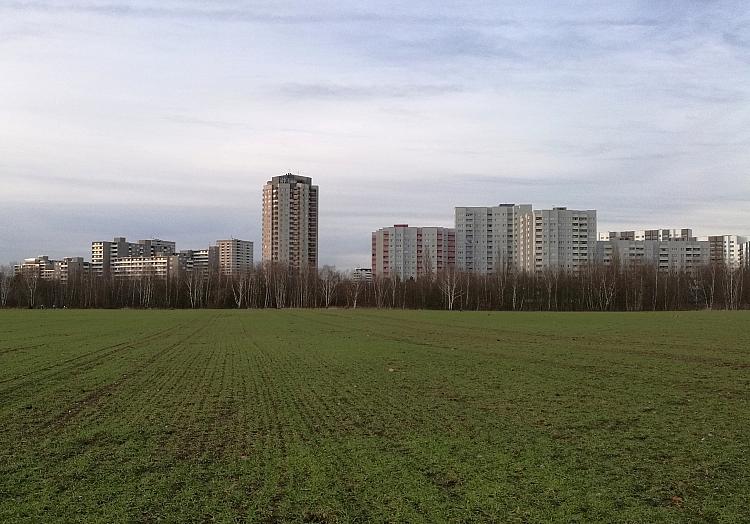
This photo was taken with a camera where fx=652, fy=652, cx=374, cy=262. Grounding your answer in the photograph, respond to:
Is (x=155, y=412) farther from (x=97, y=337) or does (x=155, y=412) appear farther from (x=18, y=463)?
(x=97, y=337)

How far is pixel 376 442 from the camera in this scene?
1070cm

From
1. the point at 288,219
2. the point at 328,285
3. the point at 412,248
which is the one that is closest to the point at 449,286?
the point at 328,285

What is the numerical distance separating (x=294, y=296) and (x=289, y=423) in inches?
4829

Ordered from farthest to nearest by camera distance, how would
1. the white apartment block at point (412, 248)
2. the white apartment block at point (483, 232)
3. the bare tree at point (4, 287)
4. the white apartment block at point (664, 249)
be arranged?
the white apartment block at point (483, 232)
the white apartment block at point (412, 248)
the white apartment block at point (664, 249)
the bare tree at point (4, 287)

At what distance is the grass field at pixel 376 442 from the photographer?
24.5 ft

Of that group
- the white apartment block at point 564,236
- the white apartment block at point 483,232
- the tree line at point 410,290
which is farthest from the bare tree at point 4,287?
the white apartment block at point 564,236

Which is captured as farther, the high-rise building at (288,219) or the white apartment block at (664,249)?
the high-rise building at (288,219)

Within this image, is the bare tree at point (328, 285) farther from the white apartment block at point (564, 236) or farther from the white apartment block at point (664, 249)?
the white apartment block at point (664, 249)

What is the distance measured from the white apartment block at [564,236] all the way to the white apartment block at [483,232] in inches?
726

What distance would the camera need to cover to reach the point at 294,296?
134 metres

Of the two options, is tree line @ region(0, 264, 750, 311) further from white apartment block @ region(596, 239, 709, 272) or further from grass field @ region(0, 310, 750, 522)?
grass field @ region(0, 310, 750, 522)

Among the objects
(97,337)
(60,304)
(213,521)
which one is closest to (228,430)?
(213,521)

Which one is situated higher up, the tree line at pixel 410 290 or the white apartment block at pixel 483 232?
the white apartment block at pixel 483 232

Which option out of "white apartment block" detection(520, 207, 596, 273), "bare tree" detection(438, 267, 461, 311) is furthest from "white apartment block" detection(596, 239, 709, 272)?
"bare tree" detection(438, 267, 461, 311)
